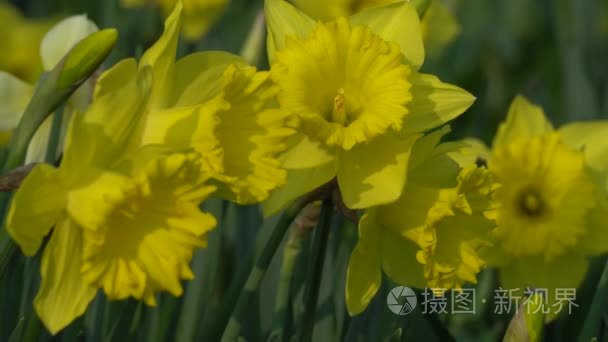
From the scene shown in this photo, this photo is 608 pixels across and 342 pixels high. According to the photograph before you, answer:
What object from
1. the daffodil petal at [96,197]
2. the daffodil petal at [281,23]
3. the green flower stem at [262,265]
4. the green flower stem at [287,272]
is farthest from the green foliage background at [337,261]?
the daffodil petal at [281,23]

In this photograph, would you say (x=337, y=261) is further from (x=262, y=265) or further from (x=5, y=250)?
(x=5, y=250)

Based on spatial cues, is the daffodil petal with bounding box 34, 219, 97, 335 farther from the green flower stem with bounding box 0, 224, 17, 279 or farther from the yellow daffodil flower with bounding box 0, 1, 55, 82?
the yellow daffodil flower with bounding box 0, 1, 55, 82

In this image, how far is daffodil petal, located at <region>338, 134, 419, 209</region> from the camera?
142 centimetres

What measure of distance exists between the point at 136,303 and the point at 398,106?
504 mm

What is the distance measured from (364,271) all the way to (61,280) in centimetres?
46

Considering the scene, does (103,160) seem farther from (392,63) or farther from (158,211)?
(392,63)

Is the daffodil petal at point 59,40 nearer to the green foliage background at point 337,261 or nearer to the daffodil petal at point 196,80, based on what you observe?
the green foliage background at point 337,261

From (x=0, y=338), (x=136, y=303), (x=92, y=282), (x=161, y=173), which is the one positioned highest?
(x=161, y=173)

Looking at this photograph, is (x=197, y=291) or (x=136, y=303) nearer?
(x=136, y=303)

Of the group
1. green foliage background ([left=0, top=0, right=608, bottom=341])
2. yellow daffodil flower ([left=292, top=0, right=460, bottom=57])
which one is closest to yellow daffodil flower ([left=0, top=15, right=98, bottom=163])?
green foliage background ([left=0, top=0, right=608, bottom=341])

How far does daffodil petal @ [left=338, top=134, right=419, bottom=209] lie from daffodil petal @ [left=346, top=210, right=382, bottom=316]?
4cm

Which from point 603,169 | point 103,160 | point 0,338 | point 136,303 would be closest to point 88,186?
point 103,160

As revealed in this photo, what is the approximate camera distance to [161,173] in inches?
48.6

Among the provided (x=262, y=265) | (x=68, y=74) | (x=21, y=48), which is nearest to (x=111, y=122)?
(x=68, y=74)
